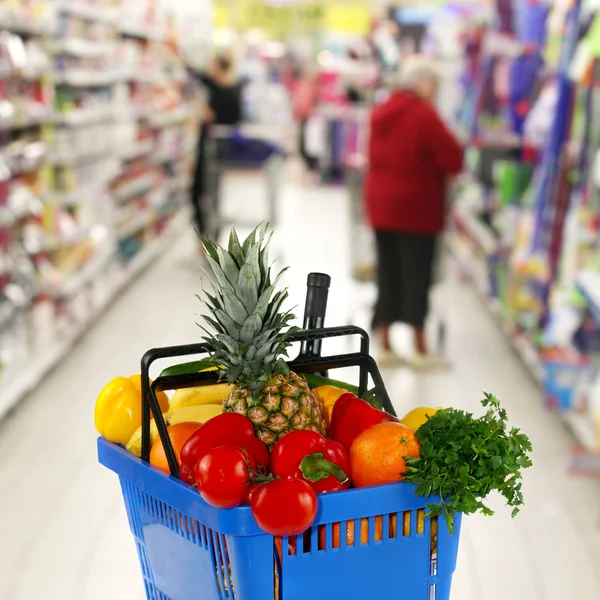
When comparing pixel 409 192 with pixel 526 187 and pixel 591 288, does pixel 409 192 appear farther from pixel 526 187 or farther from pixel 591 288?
pixel 591 288

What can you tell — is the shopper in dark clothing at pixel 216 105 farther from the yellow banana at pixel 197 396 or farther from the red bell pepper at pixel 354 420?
the red bell pepper at pixel 354 420

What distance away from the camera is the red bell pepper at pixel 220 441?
4.73ft

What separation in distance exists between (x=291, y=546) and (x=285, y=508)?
0.36ft

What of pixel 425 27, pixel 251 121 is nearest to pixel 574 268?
pixel 425 27

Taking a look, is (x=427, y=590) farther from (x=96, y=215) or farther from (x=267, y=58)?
(x=267, y=58)

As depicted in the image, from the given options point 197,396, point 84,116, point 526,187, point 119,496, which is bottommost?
point 119,496

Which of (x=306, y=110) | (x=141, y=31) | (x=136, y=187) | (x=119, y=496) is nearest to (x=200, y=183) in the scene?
(x=136, y=187)

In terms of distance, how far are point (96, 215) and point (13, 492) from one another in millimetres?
3373

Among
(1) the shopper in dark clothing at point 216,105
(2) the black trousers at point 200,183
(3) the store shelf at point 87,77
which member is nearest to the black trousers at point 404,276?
(3) the store shelf at point 87,77

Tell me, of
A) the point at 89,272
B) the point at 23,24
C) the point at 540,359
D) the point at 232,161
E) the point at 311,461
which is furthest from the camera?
the point at 232,161

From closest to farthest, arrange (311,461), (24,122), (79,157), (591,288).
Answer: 1. (311,461)
2. (591,288)
3. (24,122)
4. (79,157)

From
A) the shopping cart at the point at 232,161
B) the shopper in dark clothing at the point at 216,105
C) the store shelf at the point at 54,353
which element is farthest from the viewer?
the shopper in dark clothing at the point at 216,105

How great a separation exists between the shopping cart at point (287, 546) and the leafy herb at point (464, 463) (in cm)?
3

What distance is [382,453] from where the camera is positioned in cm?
140
